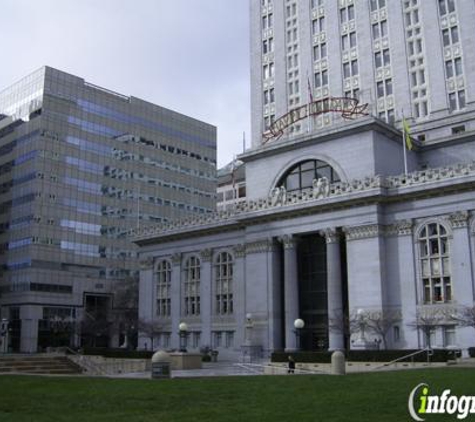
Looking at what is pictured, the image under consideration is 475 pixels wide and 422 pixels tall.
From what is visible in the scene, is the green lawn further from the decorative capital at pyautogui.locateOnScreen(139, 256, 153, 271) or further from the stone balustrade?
the decorative capital at pyautogui.locateOnScreen(139, 256, 153, 271)

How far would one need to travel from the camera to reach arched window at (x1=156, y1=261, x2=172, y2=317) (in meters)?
80.8

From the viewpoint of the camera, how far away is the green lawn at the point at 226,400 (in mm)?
19969

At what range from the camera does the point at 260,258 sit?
70.1m

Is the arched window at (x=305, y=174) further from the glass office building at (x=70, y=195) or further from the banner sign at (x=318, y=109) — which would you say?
the glass office building at (x=70, y=195)

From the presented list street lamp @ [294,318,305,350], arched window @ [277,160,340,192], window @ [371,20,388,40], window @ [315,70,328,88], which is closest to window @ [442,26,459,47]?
window @ [371,20,388,40]

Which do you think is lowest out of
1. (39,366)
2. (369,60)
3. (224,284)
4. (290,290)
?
(39,366)

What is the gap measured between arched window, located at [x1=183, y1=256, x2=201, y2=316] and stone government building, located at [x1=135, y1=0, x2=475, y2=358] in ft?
0.59

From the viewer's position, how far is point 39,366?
178 feet

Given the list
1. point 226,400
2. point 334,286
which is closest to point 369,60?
point 334,286

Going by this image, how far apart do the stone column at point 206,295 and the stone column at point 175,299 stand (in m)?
3.84

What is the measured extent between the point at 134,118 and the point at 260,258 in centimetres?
6746

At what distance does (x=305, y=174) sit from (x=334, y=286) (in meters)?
15.3

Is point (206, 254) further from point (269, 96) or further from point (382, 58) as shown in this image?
point (382, 58)

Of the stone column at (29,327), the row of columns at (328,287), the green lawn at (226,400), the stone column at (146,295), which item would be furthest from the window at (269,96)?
the green lawn at (226,400)
